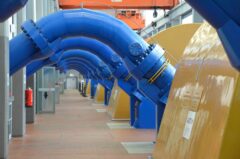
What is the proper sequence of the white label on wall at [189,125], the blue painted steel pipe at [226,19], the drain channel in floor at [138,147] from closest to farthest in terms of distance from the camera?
the blue painted steel pipe at [226,19]
the white label on wall at [189,125]
the drain channel in floor at [138,147]

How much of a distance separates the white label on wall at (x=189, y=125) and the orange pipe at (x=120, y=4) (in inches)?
469

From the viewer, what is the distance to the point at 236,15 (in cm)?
295

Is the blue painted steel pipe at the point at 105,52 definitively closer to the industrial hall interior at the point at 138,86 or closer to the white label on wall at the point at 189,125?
the industrial hall interior at the point at 138,86

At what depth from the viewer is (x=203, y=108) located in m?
5.84

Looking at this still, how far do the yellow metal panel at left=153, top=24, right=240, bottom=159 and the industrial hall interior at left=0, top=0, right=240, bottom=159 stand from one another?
13mm

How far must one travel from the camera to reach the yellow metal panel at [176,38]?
13.0 m

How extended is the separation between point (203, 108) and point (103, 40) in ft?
11.6

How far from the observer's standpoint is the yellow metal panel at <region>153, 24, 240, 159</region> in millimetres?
4898

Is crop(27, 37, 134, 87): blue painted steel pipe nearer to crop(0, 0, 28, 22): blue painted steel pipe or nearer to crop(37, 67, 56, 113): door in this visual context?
crop(37, 67, 56, 113): door

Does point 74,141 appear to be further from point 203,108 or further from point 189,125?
point 203,108

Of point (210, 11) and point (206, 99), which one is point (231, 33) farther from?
point (206, 99)

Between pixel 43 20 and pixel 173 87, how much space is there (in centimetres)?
250

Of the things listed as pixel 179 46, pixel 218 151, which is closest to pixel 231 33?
pixel 218 151

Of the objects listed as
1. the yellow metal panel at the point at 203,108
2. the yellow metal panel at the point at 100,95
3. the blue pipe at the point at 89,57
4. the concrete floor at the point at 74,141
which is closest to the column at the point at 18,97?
the concrete floor at the point at 74,141
